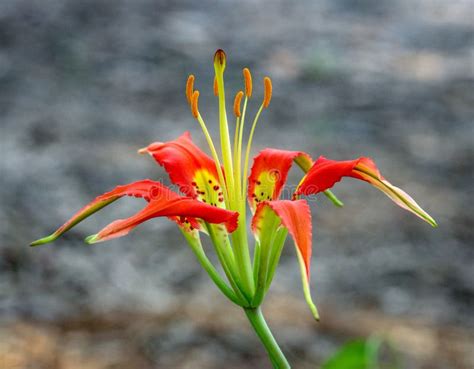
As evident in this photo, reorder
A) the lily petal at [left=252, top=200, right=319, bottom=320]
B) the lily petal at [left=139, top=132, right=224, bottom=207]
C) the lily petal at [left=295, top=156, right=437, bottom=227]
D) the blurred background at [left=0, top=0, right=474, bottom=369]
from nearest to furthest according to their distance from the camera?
the lily petal at [left=252, top=200, right=319, bottom=320] < the lily petal at [left=295, top=156, right=437, bottom=227] < the lily petal at [left=139, top=132, right=224, bottom=207] < the blurred background at [left=0, top=0, right=474, bottom=369]

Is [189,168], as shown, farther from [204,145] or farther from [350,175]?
[204,145]

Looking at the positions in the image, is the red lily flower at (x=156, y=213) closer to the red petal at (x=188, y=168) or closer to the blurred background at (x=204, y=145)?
the red petal at (x=188, y=168)

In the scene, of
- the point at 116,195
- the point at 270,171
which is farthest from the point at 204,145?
the point at 116,195

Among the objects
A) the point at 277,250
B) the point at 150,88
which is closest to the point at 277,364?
the point at 277,250

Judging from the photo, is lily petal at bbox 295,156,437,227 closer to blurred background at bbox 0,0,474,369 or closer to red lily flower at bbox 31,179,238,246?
red lily flower at bbox 31,179,238,246

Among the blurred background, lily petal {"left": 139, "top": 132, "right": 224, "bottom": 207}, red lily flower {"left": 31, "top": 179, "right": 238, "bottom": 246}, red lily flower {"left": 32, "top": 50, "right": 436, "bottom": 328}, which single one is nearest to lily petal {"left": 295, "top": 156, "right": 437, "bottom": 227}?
red lily flower {"left": 32, "top": 50, "right": 436, "bottom": 328}

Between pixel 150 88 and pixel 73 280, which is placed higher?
pixel 150 88

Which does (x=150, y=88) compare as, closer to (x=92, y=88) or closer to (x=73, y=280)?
(x=92, y=88)
